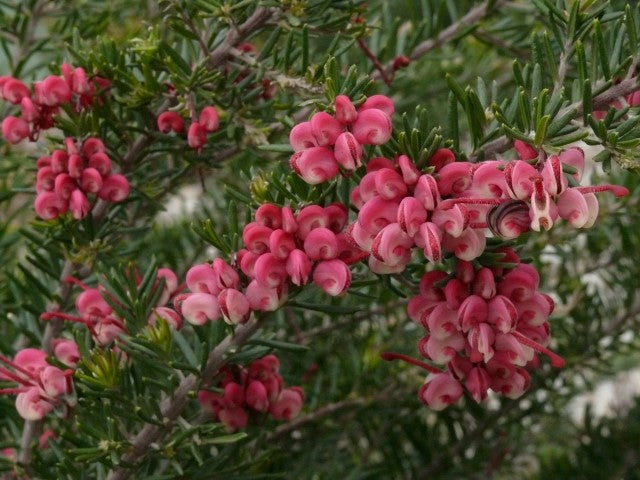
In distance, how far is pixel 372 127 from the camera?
42cm

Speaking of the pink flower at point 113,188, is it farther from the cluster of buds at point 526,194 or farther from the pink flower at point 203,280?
the cluster of buds at point 526,194

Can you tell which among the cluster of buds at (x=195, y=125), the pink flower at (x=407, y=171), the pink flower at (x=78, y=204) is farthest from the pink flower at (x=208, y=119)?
the pink flower at (x=407, y=171)

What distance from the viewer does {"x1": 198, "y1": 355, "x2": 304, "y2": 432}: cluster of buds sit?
0.56m

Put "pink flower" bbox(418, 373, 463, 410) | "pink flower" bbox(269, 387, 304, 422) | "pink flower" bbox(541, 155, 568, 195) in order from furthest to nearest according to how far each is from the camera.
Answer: "pink flower" bbox(269, 387, 304, 422) < "pink flower" bbox(418, 373, 463, 410) < "pink flower" bbox(541, 155, 568, 195)

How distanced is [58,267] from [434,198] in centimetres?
41

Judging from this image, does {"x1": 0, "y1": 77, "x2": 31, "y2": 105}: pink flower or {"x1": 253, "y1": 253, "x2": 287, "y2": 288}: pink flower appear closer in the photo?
{"x1": 253, "y1": 253, "x2": 287, "y2": 288}: pink flower

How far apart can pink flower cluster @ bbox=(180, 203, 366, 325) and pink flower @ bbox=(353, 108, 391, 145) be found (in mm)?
49

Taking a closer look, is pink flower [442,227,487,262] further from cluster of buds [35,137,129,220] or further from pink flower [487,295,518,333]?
cluster of buds [35,137,129,220]

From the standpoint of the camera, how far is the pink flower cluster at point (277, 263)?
43 centimetres

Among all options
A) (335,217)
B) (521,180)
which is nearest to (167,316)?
(335,217)

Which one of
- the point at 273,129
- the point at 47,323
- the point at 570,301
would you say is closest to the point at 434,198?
the point at 273,129

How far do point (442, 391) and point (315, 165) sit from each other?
17 cm

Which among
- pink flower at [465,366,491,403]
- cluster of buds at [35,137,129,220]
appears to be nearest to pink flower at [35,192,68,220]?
cluster of buds at [35,137,129,220]

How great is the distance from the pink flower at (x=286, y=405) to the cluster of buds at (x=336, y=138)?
0.23 meters
